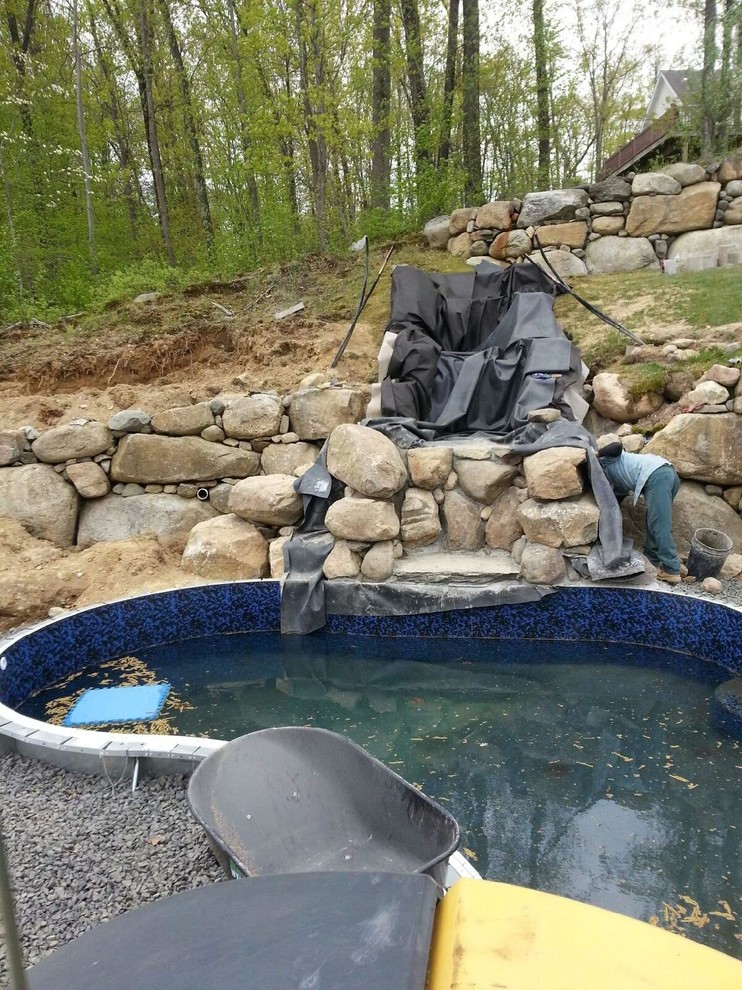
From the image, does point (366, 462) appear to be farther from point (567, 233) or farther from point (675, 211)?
point (675, 211)

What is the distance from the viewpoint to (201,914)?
142cm

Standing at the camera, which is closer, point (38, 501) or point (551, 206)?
point (38, 501)

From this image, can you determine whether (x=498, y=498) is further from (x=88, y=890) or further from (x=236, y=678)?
(x=88, y=890)

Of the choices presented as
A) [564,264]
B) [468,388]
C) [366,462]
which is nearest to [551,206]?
[564,264]

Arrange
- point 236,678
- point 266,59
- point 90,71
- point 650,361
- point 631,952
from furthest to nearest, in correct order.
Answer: point 90,71 < point 266,59 < point 650,361 < point 236,678 < point 631,952

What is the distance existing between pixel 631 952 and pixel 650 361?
239 inches

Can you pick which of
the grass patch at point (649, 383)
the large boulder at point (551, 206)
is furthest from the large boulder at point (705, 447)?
the large boulder at point (551, 206)

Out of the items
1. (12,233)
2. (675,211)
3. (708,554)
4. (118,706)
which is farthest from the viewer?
(12,233)

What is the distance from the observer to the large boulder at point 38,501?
6.10 metres

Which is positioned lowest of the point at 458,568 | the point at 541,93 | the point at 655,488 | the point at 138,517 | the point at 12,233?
the point at 458,568

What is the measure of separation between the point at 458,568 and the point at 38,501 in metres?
3.92

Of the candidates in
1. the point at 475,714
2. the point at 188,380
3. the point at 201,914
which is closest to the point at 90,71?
the point at 188,380

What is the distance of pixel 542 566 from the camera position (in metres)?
4.80

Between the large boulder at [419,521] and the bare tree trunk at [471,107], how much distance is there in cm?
725
